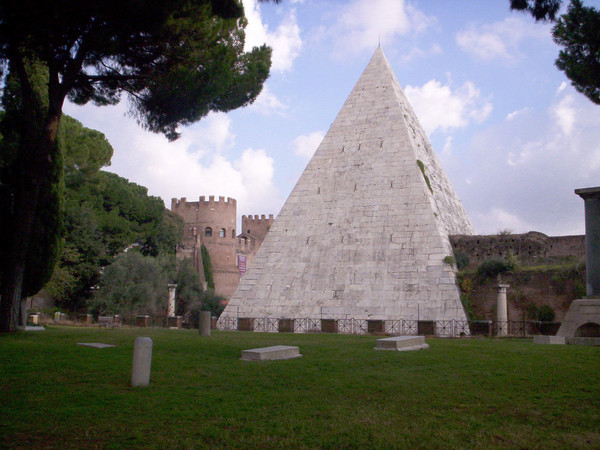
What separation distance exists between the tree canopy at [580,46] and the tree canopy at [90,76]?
5.84 metres

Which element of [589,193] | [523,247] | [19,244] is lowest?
[19,244]

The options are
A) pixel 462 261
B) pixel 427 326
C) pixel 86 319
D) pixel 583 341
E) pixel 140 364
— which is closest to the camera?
pixel 140 364

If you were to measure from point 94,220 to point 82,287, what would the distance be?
3.11m

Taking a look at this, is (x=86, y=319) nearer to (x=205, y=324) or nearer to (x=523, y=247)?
(x=205, y=324)

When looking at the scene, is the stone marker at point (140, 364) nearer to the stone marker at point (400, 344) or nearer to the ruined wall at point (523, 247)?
the stone marker at point (400, 344)

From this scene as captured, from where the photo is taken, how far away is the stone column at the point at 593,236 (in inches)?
372

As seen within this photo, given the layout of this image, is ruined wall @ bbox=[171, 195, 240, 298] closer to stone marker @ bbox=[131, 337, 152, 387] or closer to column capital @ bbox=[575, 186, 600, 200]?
column capital @ bbox=[575, 186, 600, 200]

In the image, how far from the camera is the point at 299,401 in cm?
488

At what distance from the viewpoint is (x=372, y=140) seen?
19.0 meters

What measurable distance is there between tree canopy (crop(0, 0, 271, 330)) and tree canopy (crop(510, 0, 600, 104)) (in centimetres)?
584

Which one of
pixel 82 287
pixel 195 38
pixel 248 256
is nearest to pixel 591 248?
pixel 195 38

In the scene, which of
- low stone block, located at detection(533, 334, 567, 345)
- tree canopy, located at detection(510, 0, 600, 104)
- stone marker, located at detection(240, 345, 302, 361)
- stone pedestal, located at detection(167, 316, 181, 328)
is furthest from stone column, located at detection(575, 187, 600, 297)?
stone pedestal, located at detection(167, 316, 181, 328)

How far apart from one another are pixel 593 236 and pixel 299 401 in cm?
704

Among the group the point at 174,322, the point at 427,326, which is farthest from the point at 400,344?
the point at 174,322
